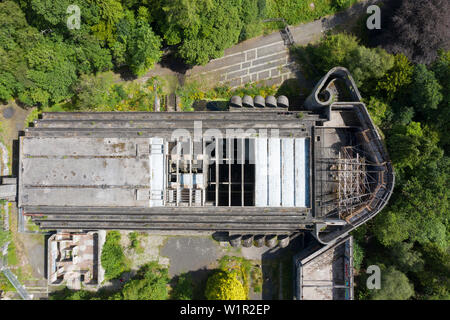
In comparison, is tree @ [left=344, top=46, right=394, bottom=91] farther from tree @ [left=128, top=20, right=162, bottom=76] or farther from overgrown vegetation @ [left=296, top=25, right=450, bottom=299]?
tree @ [left=128, top=20, right=162, bottom=76]

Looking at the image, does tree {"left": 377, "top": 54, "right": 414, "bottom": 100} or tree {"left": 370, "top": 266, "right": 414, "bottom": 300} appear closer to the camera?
tree {"left": 370, "top": 266, "right": 414, "bottom": 300}

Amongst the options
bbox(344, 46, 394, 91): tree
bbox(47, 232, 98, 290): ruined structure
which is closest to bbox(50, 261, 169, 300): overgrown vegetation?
bbox(47, 232, 98, 290): ruined structure

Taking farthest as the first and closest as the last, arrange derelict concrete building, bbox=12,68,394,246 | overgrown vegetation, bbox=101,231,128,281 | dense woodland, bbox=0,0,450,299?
overgrown vegetation, bbox=101,231,128,281, dense woodland, bbox=0,0,450,299, derelict concrete building, bbox=12,68,394,246

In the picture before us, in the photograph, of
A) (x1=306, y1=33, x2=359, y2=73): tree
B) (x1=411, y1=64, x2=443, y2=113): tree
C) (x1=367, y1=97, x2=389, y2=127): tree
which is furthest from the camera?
(x1=367, y1=97, x2=389, y2=127): tree

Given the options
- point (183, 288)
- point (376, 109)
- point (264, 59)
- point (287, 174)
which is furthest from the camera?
point (264, 59)

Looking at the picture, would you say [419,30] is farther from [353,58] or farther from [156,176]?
[156,176]

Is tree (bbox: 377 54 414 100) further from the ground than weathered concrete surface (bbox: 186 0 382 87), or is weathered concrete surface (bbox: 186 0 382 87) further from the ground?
weathered concrete surface (bbox: 186 0 382 87)

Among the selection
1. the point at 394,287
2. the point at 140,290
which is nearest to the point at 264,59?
the point at 394,287
